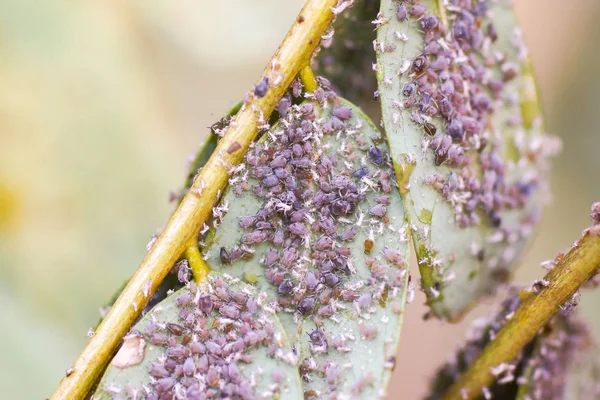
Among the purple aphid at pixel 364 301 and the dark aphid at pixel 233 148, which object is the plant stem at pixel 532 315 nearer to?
the purple aphid at pixel 364 301

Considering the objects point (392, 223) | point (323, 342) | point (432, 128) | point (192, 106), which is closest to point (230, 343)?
point (323, 342)

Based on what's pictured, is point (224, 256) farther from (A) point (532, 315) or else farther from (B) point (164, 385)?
(A) point (532, 315)

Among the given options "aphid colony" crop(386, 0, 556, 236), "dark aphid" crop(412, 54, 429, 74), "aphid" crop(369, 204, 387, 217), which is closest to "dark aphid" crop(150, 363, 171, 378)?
"aphid" crop(369, 204, 387, 217)

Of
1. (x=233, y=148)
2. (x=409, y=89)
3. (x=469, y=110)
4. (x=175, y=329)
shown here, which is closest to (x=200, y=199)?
(x=233, y=148)

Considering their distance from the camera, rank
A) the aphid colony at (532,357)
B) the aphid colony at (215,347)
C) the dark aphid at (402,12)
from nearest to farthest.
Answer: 1. the aphid colony at (215,347)
2. the dark aphid at (402,12)
3. the aphid colony at (532,357)

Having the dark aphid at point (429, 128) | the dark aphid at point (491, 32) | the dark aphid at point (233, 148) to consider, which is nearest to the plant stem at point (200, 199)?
the dark aphid at point (233, 148)

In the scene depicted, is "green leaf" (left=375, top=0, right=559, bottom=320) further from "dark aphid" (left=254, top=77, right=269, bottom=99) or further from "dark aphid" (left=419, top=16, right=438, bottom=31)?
"dark aphid" (left=254, top=77, right=269, bottom=99)

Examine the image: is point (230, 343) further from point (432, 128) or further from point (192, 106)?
point (192, 106)
